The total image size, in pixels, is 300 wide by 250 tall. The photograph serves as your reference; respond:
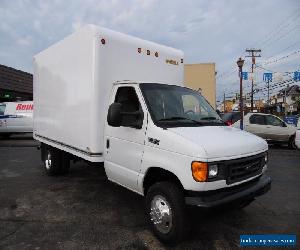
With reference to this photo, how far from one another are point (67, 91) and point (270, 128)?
1180 centimetres

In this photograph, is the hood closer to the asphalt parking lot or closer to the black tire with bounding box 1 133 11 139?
the asphalt parking lot

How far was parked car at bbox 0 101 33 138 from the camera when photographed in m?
17.8

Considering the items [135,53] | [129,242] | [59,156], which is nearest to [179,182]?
A: [129,242]

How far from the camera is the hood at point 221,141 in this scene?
13.5 feet

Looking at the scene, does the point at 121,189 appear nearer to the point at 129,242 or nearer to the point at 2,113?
the point at 129,242

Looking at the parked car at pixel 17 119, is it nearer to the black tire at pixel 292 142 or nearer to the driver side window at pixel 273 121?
the driver side window at pixel 273 121

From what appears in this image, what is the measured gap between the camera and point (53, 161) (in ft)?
27.0

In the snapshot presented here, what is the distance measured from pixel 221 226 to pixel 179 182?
1351 mm

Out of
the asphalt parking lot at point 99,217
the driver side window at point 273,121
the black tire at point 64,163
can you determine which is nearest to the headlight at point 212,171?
the asphalt parking lot at point 99,217

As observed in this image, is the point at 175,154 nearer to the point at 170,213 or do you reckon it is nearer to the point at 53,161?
the point at 170,213

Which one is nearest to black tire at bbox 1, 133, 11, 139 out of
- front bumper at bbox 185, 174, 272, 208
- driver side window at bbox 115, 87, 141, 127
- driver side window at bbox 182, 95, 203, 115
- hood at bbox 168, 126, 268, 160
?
driver side window at bbox 115, 87, 141, 127

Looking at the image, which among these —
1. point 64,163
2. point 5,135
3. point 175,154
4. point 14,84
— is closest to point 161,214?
point 175,154

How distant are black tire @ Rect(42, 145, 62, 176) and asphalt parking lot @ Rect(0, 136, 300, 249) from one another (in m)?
0.22

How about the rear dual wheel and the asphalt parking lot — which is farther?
the rear dual wheel
